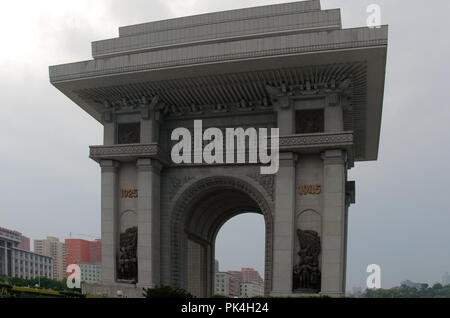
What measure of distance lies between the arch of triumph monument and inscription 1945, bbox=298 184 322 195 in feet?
0.16

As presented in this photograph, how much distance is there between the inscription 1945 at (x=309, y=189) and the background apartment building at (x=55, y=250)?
120 meters

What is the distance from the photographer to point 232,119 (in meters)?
27.0

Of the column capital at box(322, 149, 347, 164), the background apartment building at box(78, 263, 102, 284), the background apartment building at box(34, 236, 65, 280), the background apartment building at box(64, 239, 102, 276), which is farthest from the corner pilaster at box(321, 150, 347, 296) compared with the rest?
the background apartment building at box(34, 236, 65, 280)

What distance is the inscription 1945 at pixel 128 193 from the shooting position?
87.6 feet

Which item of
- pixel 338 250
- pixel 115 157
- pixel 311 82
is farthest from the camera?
pixel 115 157

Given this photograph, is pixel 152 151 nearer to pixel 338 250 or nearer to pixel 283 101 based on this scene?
pixel 283 101

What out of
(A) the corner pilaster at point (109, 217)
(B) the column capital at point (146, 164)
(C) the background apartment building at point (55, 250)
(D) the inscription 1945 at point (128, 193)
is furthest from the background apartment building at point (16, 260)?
(B) the column capital at point (146, 164)

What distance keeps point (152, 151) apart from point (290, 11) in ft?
32.5

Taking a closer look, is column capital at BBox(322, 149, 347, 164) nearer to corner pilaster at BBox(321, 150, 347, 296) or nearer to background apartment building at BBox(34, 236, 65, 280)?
corner pilaster at BBox(321, 150, 347, 296)

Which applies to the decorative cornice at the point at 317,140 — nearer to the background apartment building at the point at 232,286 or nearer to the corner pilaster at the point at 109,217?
the corner pilaster at the point at 109,217

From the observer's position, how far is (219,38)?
25094 mm

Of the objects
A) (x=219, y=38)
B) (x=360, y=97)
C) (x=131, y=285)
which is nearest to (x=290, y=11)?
(x=219, y=38)

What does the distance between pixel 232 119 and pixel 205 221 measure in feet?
27.1

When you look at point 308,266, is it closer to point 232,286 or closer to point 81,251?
point 232,286
